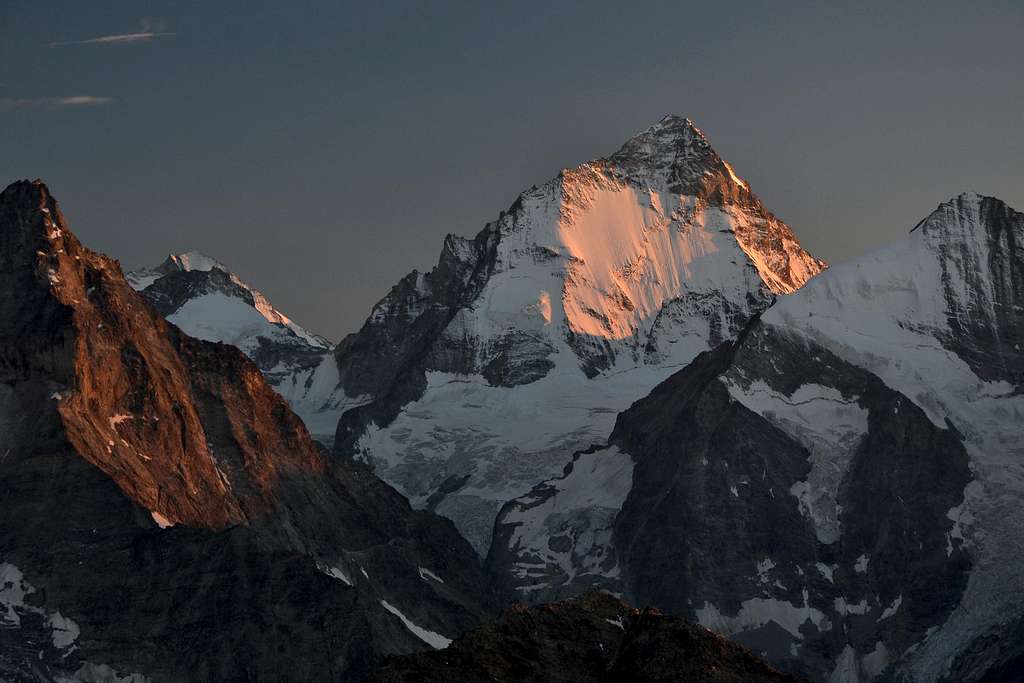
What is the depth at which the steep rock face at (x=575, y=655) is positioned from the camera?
1948 inches

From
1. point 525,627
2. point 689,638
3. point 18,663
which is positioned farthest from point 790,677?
point 18,663

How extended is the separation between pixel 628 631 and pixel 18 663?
154431 mm

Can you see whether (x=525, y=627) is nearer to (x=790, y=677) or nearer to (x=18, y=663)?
(x=790, y=677)

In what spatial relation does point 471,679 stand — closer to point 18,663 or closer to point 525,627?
point 525,627

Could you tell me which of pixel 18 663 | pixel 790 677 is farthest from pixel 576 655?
pixel 18 663

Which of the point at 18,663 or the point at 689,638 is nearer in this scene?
the point at 689,638

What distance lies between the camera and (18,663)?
199 meters

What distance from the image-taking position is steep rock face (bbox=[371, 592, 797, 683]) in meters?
49.5

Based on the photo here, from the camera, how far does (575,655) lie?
52250mm

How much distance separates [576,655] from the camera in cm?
5225

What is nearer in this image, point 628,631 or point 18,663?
point 628,631

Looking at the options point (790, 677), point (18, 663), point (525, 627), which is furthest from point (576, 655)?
point (18, 663)

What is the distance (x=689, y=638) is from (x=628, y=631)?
1.78m

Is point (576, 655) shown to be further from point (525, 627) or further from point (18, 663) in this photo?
point (18, 663)
